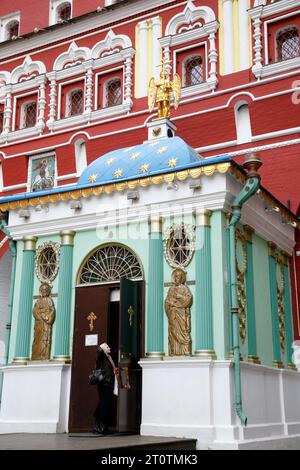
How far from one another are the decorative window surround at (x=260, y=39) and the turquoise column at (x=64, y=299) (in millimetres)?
7105

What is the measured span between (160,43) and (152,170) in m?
7.25

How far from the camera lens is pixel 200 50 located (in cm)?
1739

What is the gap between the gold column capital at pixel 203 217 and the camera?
10.4m

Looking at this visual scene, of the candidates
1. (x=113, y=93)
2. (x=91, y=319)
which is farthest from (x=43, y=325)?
(x=113, y=93)

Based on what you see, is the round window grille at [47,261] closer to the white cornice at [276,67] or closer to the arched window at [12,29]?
the white cornice at [276,67]

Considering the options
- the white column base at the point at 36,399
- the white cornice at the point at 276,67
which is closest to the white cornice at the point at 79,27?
the white cornice at the point at 276,67

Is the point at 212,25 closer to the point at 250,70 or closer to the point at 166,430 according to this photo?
the point at 250,70

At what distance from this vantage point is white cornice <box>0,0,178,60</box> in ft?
61.4

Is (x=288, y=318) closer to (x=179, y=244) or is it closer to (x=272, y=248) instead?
(x=272, y=248)

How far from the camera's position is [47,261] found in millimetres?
11891

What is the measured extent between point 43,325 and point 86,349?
3.31ft

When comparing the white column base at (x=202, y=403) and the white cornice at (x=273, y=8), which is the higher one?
the white cornice at (x=273, y=8)

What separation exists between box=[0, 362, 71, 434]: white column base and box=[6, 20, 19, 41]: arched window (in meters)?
13.9

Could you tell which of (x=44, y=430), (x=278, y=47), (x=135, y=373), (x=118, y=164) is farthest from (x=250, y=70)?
(x=44, y=430)
